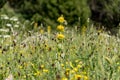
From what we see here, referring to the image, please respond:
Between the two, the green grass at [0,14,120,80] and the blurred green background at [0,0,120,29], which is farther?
the blurred green background at [0,0,120,29]

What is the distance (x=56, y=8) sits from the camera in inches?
555

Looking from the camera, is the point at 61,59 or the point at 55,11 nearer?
the point at 61,59

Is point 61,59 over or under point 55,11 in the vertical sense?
over

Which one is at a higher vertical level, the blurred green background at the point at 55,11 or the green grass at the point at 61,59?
the green grass at the point at 61,59

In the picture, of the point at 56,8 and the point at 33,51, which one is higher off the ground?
the point at 33,51

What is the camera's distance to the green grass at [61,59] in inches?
156

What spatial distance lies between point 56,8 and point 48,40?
8.78 meters

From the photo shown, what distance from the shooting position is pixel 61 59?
4.41 m

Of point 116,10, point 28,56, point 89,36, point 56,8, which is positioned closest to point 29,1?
point 56,8

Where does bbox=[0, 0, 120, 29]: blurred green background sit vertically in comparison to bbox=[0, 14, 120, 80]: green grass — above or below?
below

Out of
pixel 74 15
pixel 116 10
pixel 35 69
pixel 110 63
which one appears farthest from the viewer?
pixel 116 10

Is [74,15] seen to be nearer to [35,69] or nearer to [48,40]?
[48,40]

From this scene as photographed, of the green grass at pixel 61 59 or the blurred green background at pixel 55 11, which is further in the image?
the blurred green background at pixel 55 11

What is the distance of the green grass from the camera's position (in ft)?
13.0
